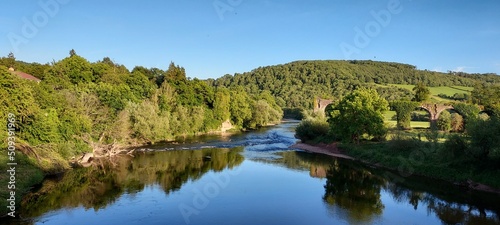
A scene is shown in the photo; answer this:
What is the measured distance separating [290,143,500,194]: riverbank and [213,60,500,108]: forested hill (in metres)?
73.0

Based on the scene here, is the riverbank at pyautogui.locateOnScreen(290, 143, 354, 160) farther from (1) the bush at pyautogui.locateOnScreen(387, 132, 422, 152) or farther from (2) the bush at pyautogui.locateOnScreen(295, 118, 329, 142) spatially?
(1) the bush at pyautogui.locateOnScreen(387, 132, 422, 152)

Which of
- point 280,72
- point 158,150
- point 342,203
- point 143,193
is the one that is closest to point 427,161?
point 342,203

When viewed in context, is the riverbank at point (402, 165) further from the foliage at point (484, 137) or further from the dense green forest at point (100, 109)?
the dense green forest at point (100, 109)

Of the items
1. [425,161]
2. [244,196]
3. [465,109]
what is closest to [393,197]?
[425,161]

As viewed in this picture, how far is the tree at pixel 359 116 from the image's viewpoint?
45.6 meters

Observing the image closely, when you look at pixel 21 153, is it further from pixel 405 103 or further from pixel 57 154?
pixel 405 103

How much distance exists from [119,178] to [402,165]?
1089 inches

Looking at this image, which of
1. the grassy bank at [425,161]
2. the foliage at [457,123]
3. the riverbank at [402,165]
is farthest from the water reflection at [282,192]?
the foliage at [457,123]

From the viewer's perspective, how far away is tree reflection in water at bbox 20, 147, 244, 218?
2453 cm

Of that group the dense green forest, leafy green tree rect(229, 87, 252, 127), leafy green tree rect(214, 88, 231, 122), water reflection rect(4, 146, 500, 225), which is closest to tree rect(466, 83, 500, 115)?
water reflection rect(4, 146, 500, 225)

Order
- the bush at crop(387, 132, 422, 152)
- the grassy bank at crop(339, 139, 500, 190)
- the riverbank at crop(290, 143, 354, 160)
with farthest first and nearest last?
the riverbank at crop(290, 143, 354, 160) → the bush at crop(387, 132, 422, 152) → the grassy bank at crop(339, 139, 500, 190)

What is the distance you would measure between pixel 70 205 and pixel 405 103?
5686 centimetres

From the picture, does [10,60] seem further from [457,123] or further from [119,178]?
[457,123]

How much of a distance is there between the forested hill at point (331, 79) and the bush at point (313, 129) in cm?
6578
